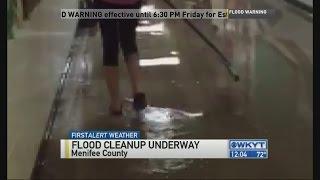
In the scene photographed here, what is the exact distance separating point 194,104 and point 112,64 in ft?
1.04

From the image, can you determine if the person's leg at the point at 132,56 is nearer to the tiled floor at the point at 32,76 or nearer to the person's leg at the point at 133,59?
the person's leg at the point at 133,59

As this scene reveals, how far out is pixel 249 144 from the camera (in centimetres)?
206

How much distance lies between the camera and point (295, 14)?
2.31 meters

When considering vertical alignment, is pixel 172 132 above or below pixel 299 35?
below

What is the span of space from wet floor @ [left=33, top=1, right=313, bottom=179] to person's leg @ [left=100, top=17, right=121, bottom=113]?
0.07ft

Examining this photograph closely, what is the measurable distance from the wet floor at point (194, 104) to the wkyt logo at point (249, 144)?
0.02m

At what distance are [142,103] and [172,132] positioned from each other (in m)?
0.14

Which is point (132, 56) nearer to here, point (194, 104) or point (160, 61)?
point (160, 61)

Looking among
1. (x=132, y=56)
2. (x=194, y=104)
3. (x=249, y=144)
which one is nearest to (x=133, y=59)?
(x=132, y=56)

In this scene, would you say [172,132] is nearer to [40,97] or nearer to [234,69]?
[234,69]

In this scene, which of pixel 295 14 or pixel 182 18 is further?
pixel 295 14

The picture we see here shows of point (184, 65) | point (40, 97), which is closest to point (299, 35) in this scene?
point (184, 65)

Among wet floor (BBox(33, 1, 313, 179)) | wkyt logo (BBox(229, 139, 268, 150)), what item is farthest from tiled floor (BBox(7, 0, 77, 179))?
wkyt logo (BBox(229, 139, 268, 150))

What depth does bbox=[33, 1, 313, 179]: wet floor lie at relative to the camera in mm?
2068
